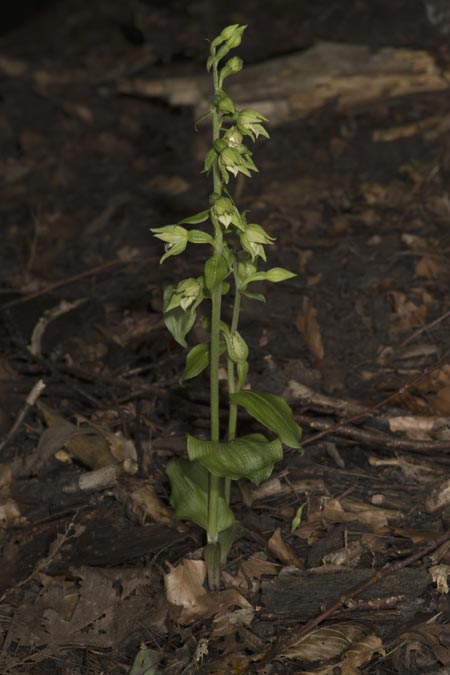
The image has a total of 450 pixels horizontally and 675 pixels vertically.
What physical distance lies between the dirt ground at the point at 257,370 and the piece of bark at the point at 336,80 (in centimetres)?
2

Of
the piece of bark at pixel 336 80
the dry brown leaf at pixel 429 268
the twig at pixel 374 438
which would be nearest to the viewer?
the twig at pixel 374 438

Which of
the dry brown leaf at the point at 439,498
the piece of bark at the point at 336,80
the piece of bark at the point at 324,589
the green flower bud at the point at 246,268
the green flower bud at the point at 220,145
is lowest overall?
the piece of bark at the point at 324,589

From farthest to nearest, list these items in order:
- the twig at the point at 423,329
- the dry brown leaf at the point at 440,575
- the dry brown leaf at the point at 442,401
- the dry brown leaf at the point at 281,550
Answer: the twig at the point at 423,329 < the dry brown leaf at the point at 442,401 < the dry brown leaf at the point at 281,550 < the dry brown leaf at the point at 440,575

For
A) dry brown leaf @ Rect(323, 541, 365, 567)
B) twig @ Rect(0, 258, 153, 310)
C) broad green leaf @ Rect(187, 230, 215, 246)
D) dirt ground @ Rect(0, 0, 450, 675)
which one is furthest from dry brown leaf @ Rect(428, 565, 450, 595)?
twig @ Rect(0, 258, 153, 310)

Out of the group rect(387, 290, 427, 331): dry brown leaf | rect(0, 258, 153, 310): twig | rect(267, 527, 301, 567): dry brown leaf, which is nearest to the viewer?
rect(267, 527, 301, 567): dry brown leaf

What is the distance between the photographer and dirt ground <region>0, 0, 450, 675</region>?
2674 mm

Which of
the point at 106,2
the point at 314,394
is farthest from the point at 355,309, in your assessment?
the point at 106,2

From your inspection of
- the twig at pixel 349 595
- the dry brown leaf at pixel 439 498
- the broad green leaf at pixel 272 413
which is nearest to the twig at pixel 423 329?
the dry brown leaf at pixel 439 498

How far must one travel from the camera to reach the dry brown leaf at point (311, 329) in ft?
12.7

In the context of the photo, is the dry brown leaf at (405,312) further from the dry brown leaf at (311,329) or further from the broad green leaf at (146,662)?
the broad green leaf at (146,662)

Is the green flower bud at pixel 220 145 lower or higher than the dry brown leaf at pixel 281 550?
higher

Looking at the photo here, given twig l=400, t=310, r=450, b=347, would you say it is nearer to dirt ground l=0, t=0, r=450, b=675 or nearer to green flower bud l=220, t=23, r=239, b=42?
dirt ground l=0, t=0, r=450, b=675

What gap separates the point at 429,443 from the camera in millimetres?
3082

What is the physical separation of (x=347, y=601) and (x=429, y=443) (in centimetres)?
69
